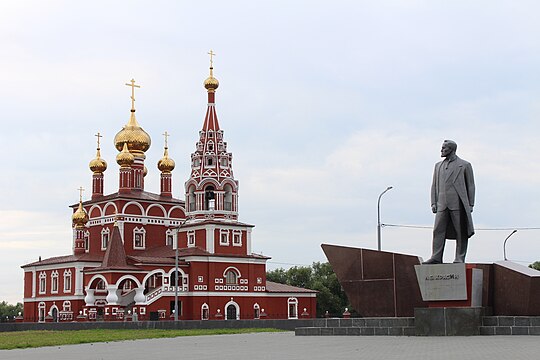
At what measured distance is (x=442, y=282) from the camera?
2023 centimetres

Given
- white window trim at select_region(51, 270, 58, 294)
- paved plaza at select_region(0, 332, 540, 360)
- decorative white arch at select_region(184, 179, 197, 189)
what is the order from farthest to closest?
white window trim at select_region(51, 270, 58, 294)
decorative white arch at select_region(184, 179, 197, 189)
paved plaza at select_region(0, 332, 540, 360)

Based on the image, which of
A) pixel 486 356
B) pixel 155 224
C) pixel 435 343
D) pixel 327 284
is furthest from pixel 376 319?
pixel 327 284

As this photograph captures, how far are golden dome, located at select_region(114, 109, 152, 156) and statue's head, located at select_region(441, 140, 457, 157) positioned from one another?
152 ft

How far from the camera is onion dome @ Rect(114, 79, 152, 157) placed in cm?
6481

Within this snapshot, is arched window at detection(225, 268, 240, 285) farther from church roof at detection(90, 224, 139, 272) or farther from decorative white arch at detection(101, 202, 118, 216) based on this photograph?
decorative white arch at detection(101, 202, 118, 216)

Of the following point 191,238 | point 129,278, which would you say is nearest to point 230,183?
point 191,238

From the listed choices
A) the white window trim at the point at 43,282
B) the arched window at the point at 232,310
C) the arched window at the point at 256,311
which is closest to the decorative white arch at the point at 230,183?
the arched window at the point at 232,310

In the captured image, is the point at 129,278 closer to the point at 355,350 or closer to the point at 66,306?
the point at 66,306

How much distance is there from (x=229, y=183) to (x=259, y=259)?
561 centimetres

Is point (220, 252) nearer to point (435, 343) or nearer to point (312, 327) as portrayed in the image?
point (312, 327)

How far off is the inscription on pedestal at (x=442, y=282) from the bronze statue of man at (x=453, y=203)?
28cm

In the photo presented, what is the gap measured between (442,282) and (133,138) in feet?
155

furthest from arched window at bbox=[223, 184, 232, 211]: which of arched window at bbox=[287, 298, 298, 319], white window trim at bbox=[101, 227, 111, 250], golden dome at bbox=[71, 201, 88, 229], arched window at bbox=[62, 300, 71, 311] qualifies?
arched window at bbox=[62, 300, 71, 311]

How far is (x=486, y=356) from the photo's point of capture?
13398mm
